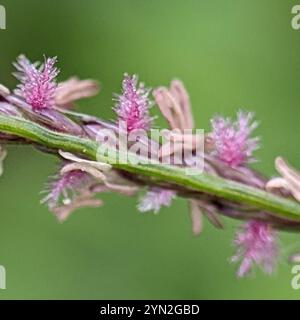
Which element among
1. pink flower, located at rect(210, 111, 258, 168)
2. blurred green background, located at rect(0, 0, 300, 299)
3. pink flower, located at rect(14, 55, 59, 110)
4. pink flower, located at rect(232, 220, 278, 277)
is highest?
blurred green background, located at rect(0, 0, 300, 299)

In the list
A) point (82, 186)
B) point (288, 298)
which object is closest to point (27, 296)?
point (288, 298)

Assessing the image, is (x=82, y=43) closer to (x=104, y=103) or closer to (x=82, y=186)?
(x=104, y=103)

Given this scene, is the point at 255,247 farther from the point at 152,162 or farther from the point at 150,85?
the point at 150,85

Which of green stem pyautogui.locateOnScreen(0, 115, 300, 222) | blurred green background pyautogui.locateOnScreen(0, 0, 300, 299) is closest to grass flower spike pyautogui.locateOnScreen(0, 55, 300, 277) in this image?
→ green stem pyautogui.locateOnScreen(0, 115, 300, 222)

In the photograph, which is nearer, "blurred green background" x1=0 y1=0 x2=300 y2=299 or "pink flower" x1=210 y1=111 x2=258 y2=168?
"pink flower" x1=210 y1=111 x2=258 y2=168

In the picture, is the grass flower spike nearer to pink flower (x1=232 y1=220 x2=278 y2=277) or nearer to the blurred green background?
pink flower (x1=232 y1=220 x2=278 y2=277)

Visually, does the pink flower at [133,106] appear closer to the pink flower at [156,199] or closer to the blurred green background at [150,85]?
the pink flower at [156,199]

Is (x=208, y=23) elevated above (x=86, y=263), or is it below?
above
